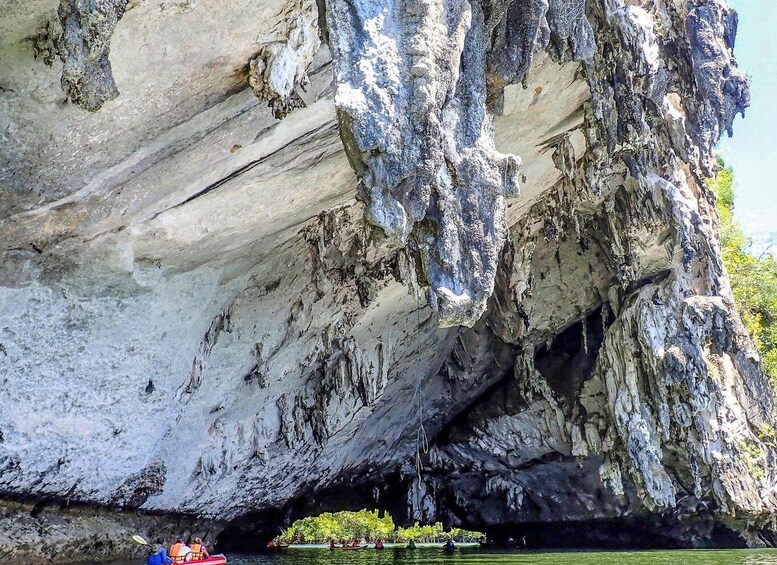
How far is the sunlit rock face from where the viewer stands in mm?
6559

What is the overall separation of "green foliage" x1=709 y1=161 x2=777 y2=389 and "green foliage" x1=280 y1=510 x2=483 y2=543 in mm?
10947

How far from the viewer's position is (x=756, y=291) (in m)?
19.9

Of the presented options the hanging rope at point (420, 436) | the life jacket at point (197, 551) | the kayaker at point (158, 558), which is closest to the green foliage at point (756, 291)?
the hanging rope at point (420, 436)

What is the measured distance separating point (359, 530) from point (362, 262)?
1831cm

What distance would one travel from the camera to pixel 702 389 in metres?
13.9

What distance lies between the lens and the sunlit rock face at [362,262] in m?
6.56

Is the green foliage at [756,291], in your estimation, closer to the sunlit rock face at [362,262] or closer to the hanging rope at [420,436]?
the sunlit rock face at [362,262]

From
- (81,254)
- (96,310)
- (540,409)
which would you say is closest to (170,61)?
(81,254)

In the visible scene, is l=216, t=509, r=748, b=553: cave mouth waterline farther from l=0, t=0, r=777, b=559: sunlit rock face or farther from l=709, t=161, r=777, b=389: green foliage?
l=709, t=161, r=777, b=389: green foliage

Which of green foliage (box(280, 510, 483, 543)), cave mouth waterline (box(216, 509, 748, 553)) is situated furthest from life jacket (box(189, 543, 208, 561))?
green foliage (box(280, 510, 483, 543))

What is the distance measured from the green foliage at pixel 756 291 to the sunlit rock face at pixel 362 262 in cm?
416

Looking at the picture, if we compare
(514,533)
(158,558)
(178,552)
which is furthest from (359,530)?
(158,558)

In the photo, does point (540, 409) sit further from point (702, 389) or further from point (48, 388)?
point (48, 388)

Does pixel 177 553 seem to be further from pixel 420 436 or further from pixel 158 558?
pixel 420 436
